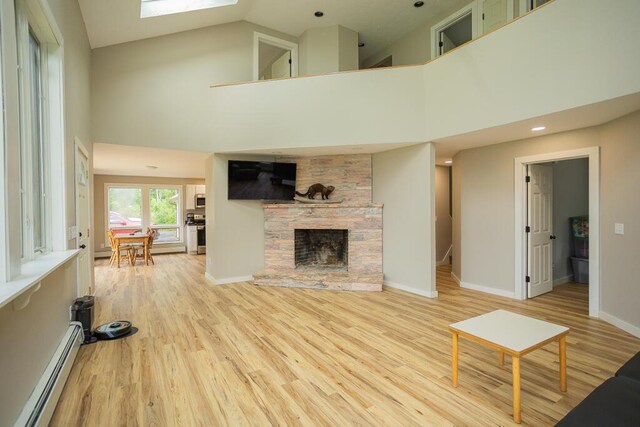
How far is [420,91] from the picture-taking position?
4531 millimetres

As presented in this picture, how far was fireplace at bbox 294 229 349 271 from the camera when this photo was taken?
5.98 m

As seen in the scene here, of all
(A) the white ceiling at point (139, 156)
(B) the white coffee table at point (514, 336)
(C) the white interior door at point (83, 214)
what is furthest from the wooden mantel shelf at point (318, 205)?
(B) the white coffee table at point (514, 336)

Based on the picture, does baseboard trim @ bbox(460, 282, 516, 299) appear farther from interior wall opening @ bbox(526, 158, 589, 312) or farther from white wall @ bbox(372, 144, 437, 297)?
white wall @ bbox(372, 144, 437, 297)

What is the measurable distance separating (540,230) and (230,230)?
5.05m

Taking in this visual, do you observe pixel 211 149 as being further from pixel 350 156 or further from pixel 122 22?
pixel 350 156

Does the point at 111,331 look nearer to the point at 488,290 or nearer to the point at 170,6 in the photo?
the point at 170,6

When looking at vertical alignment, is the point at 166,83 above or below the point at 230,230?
above

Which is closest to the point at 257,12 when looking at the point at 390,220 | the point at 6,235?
the point at 390,220

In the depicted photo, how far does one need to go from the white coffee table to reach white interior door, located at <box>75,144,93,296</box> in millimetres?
3739

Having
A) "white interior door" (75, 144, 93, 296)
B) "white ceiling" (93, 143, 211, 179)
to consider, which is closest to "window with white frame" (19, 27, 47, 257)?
"white interior door" (75, 144, 93, 296)

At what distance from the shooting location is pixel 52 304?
230 cm

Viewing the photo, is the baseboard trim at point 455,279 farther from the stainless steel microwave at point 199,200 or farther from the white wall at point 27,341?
the stainless steel microwave at point 199,200

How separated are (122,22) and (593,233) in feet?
21.7

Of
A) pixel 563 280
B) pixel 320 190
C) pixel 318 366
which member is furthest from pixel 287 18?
pixel 563 280
